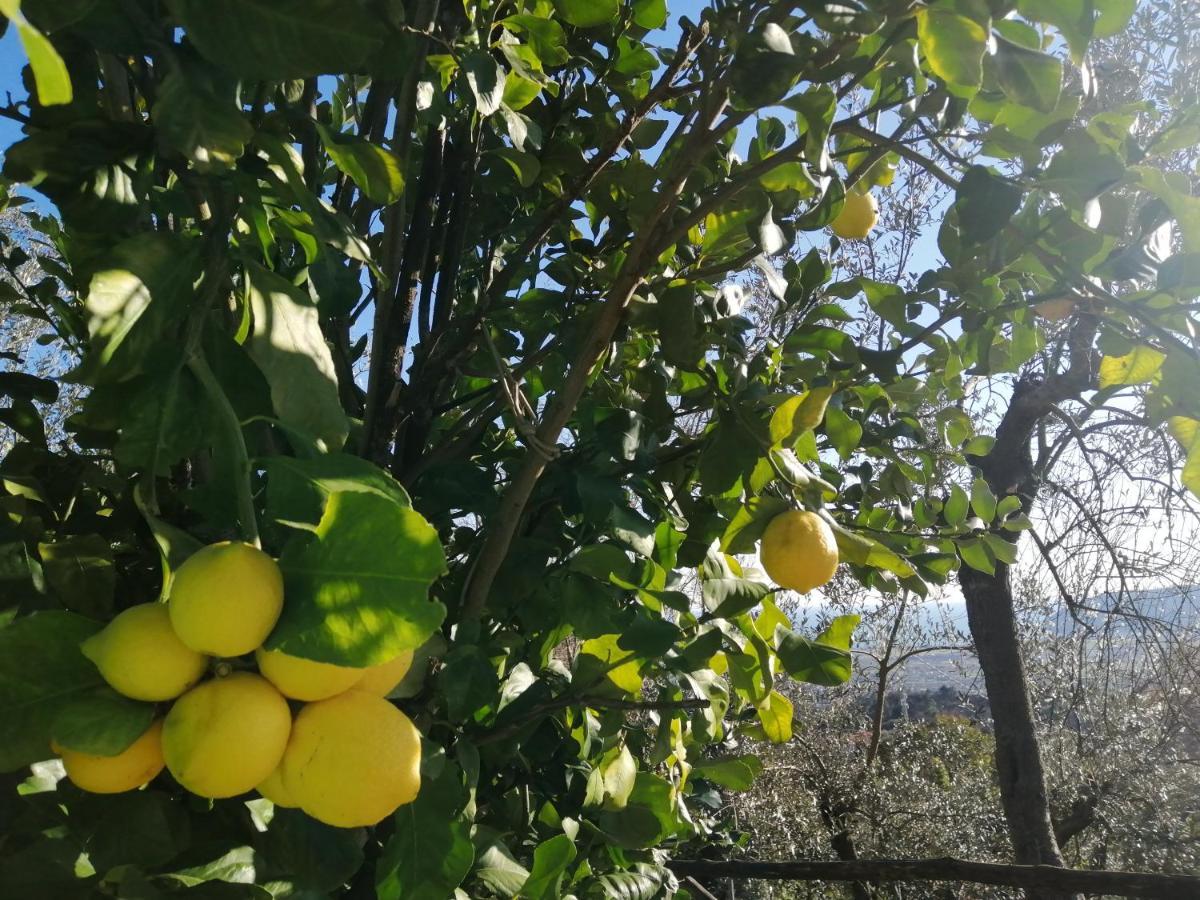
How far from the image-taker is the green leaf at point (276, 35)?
1.54 feet

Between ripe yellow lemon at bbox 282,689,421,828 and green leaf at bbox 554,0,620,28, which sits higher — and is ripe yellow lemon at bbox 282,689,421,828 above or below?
below

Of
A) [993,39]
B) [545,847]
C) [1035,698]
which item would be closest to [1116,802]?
[1035,698]

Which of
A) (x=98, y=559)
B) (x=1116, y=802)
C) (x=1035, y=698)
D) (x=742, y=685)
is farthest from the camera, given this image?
(x=1035, y=698)

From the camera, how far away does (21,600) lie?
0.60 m

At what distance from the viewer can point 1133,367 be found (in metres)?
0.82

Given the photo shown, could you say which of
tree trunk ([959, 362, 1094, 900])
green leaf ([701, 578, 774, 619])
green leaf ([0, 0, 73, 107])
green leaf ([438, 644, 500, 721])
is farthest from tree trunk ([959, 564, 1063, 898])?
green leaf ([0, 0, 73, 107])

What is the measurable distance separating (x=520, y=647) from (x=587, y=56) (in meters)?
0.85

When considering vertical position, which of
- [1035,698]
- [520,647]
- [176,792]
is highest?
[1035,698]

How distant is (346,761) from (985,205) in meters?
0.57

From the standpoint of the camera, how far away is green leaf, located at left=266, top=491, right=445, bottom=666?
373 mm

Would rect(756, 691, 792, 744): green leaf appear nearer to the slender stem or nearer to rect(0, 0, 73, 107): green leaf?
the slender stem

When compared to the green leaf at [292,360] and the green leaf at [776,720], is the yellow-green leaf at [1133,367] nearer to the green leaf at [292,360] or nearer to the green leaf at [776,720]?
the green leaf at [776,720]

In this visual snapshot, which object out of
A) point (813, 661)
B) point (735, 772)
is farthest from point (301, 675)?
point (735, 772)

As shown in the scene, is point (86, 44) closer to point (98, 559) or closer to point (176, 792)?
point (98, 559)
